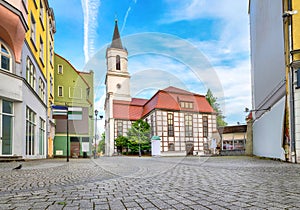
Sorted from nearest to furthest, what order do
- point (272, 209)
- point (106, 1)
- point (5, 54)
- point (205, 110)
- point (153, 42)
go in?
point (272, 209) < point (153, 42) < point (106, 1) < point (205, 110) < point (5, 54)

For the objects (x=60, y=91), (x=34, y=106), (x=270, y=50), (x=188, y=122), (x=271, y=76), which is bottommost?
(x=188, y=122)

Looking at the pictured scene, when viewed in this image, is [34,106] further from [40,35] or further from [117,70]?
[117,70]

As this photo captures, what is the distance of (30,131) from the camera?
1510cm

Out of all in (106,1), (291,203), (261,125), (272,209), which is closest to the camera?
(272,209)

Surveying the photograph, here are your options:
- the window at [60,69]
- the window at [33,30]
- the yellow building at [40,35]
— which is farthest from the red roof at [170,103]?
the window at [60,69]

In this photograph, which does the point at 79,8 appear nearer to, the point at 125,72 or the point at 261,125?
the point at 125,72

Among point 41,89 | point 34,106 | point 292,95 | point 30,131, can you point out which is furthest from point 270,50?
point 41,89

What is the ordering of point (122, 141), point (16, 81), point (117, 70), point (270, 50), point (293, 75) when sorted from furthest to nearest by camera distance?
point (270, 50) → point (16, 81) → point (293, 75) → point (122, 141) → point (117, 70)

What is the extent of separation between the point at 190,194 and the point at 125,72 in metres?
3.75

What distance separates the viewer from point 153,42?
21.5 ft

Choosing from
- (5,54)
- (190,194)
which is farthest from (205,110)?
(5,54)

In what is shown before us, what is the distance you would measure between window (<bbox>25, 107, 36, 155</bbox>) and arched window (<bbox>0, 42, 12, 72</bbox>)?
279 cm

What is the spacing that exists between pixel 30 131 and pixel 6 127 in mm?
3382

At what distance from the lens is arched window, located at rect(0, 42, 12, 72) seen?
11.8 m
